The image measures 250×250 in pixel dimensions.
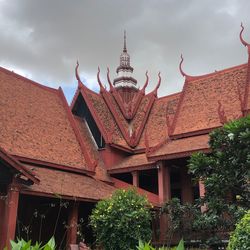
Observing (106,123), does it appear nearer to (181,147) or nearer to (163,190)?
(181,147)

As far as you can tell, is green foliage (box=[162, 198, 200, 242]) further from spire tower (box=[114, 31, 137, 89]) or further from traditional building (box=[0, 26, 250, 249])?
spire tower (box=[114, 31, 137, 89])

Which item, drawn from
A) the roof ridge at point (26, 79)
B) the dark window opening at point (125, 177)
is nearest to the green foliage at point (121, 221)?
the dark window opening at point (125, 177)

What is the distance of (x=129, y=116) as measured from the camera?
62.9 feet

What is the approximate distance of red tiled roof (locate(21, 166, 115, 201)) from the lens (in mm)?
10544

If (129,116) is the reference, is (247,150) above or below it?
below

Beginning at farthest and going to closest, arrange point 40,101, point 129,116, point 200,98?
point 129,116 → point 200,98 → point 40,101

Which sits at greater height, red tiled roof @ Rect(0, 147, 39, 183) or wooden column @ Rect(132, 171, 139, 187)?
wooden column @ Rect(132, 171, 139, 187)

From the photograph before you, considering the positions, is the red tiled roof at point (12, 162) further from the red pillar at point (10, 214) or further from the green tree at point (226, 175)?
the green tree at point (226, 175)

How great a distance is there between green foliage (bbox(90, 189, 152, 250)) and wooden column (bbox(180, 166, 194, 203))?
17.0 ft

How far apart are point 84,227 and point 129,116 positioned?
6.79m

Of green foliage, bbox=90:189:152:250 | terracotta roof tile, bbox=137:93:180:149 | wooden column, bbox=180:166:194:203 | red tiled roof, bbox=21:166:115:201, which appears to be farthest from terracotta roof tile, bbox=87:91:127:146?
green foliage, bbox=90:189:152:250

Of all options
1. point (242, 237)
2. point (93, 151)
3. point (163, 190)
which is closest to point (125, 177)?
point (93, 151)

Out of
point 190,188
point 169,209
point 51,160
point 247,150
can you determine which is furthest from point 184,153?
point 247,150

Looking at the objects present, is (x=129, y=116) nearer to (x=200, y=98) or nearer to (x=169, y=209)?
(x=200, y=98)
